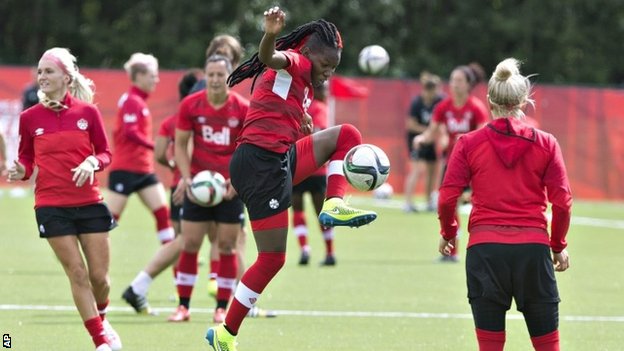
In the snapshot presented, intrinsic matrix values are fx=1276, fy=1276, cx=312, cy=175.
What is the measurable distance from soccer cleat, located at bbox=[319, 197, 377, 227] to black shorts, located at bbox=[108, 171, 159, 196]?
201 inches

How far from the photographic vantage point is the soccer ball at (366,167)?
7605 millimetres

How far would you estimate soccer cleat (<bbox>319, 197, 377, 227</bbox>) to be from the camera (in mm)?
7383

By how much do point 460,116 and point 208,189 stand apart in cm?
573

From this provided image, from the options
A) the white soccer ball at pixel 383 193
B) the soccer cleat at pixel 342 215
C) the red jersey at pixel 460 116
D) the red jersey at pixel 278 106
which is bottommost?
the white soccer ball at pixel 383 193

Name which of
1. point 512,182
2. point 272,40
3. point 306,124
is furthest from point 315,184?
point 512,182

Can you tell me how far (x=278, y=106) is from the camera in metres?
7.66

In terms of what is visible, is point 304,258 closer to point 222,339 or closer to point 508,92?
point 222,339

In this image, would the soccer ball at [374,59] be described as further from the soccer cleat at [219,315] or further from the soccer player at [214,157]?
the soccer cleat at [219,315]

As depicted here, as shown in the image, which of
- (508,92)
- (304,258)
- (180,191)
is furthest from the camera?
(304,258)

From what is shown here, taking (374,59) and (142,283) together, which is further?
(374,59)

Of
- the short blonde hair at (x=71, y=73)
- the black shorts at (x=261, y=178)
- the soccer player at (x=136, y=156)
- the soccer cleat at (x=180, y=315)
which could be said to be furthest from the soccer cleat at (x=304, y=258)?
the black shorts at (x=261, y=178)

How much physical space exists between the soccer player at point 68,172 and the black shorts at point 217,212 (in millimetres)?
1618

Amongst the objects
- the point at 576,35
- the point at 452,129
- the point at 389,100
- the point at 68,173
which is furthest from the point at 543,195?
the point at 576,35

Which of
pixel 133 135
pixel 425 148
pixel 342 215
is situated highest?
pixel 342 215
